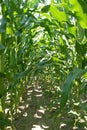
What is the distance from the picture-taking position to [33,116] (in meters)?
3.08

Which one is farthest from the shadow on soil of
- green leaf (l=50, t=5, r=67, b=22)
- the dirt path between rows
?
green leaf (l=50, t=5, r=67, b=22)

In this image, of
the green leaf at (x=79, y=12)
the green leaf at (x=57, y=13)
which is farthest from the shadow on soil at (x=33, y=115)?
the green leaf at (x=79, y=12)

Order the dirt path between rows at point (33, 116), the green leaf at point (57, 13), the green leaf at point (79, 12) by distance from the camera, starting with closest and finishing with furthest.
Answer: the green leaf at point (79, 12)
the green leaf at point (57, 13)
the dirt path between rows at point (33, 116)

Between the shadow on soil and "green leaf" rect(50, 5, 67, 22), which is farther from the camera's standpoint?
the shadow on soil

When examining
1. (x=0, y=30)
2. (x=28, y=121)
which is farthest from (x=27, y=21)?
(x=28, y=121)

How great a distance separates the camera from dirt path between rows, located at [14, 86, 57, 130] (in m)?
2.70

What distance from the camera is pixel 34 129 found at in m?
2.59

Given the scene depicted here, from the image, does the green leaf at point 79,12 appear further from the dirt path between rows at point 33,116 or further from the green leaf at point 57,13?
the dirt path between rows at point 33,116

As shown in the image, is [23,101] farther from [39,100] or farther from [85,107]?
[85,107]

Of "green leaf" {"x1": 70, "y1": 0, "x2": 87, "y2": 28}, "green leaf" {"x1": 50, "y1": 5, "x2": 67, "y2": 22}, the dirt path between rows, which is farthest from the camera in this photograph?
the dirt path between rows

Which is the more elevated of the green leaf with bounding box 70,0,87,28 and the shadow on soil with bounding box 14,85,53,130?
the green leaf with bounding box 70,0,87,28

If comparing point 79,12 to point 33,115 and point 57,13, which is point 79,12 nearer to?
point 57,13

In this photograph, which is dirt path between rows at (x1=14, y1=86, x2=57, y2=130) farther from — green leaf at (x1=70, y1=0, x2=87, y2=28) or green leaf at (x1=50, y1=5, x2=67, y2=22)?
green leaf at (x1=70, y1=0, x2=87, y2=28)

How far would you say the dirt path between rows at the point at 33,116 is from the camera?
2702mm
